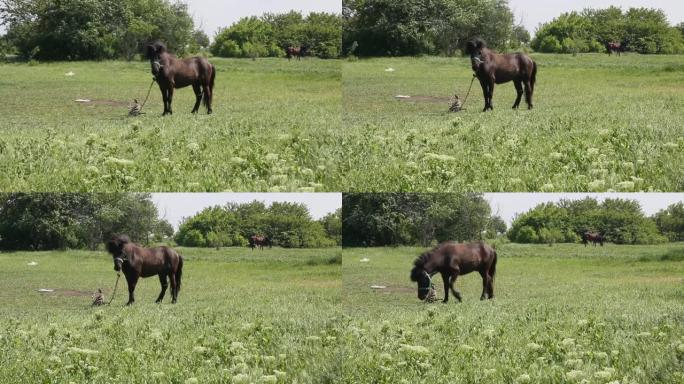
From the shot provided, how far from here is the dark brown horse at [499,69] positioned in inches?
632

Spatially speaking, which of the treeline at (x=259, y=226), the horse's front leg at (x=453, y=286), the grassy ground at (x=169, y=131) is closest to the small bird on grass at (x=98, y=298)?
the treeline at (x=259, y=226)

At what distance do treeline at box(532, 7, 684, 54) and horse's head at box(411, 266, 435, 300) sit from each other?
4632mm

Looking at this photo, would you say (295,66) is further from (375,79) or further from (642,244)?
(642,244)

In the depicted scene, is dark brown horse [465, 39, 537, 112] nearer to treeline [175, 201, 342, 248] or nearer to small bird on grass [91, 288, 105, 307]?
treeline [175, 201, 342, 248]

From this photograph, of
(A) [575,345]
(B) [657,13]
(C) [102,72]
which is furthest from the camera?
(C) [102,72]

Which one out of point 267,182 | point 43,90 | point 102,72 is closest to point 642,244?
point 267,182

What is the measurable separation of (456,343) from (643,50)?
23.0ft

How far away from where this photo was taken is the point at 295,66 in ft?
54.8

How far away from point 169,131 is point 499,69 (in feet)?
17.4

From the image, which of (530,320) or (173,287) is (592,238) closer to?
(530,320)

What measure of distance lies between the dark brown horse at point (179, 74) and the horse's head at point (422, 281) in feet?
15.4

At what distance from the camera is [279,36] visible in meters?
16.7

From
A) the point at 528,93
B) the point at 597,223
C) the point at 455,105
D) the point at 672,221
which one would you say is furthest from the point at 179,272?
the point at 672,221

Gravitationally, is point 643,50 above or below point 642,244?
above
